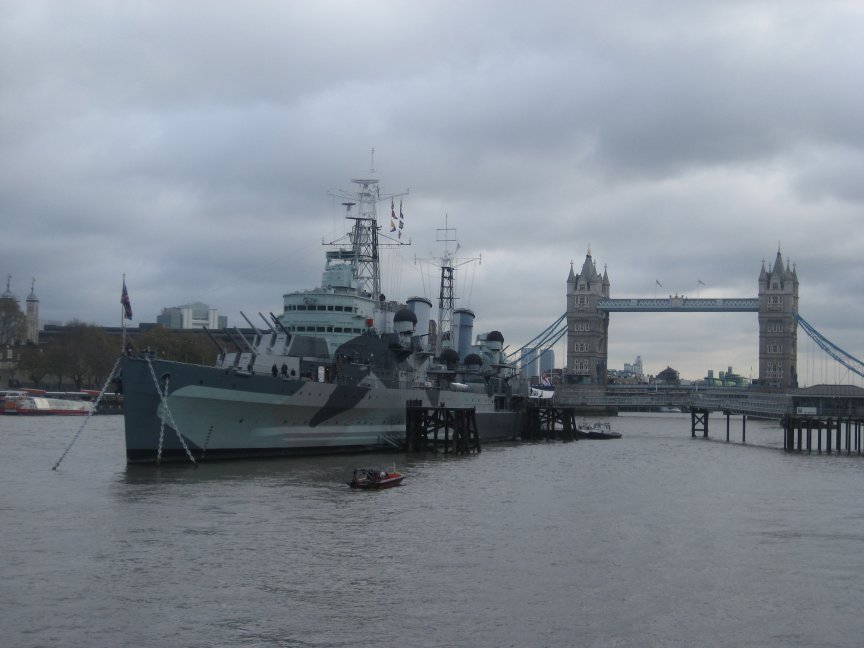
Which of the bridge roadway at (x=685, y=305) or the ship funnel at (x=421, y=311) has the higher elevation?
the bridge roadway at (x=685, y=305)

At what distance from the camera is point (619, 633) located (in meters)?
15.7

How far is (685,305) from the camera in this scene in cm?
14488

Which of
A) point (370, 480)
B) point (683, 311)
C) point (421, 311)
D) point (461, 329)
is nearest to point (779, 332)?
point (683, 311)

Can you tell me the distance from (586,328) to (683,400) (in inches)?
3168

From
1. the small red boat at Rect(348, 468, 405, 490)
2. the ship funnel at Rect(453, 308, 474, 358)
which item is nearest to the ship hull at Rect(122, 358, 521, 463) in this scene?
the small red boat at Rect(348, 468, 405, 490)

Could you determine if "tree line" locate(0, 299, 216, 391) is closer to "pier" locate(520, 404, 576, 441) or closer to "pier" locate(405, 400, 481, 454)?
"pier" locate(520, 404, 576, 441)

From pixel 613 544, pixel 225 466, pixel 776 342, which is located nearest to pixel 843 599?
pixel 613 544

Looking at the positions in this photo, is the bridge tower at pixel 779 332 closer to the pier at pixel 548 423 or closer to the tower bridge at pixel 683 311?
the tower bridge at pixel 683 311

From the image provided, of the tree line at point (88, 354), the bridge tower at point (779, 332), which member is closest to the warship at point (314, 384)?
the tree line at point (88, 354)

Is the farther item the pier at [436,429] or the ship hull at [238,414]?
the pier at [436,429]

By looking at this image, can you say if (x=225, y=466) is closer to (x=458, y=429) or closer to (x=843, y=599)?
(x=458, y=429)

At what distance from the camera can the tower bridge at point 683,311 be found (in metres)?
151

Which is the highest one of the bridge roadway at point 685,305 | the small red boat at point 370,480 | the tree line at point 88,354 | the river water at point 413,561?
the bridge roadway at point 685,305

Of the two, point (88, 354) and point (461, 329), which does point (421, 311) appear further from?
point (88, 354)
